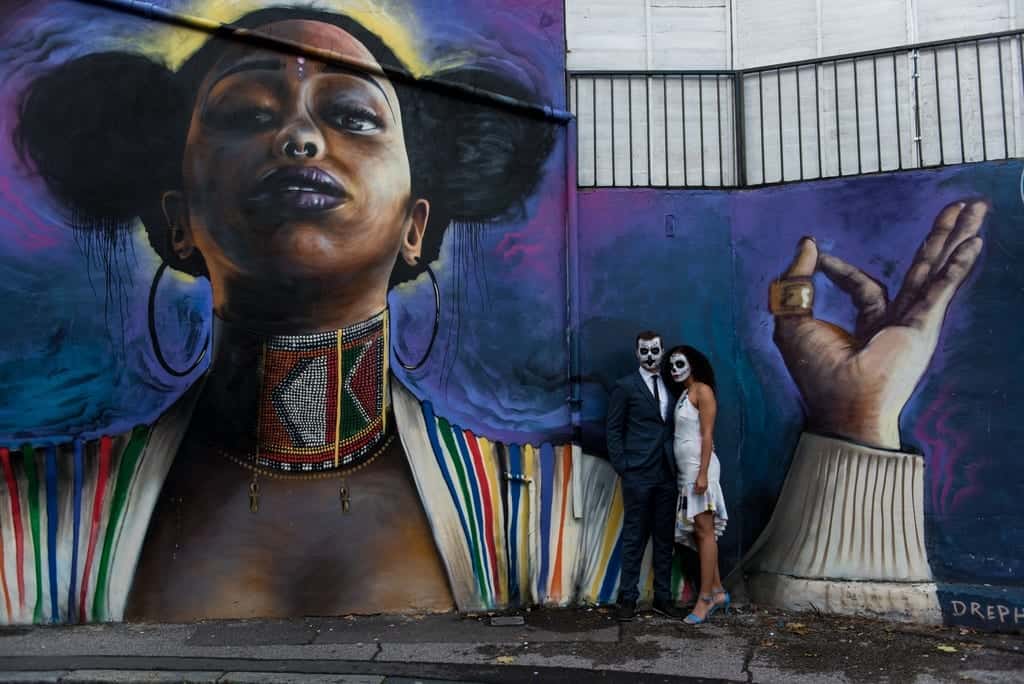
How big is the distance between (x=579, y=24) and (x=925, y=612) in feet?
15.0

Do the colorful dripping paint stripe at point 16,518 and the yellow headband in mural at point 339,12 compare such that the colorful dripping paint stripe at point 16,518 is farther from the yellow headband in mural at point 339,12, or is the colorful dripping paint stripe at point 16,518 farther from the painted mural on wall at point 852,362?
the painted mural on wall at point 852,362

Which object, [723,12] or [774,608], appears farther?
[723,12]

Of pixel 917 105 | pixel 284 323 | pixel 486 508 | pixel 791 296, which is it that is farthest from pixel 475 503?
pixel 917 105

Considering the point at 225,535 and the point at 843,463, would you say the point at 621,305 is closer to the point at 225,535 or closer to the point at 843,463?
the point at 843,463

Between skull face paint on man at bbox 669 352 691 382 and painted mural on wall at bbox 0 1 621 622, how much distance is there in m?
0.77

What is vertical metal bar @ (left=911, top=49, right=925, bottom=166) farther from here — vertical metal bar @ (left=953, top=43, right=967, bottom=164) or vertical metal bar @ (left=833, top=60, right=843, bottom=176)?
vertical metal bar @ (left=833, top=60, right=843, bottom=176)

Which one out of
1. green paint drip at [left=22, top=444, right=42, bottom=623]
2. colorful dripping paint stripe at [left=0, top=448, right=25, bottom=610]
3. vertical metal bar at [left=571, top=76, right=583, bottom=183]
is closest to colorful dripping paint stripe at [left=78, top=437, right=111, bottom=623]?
green paint drip at [left=22, top=444, right=42, bottom=623]

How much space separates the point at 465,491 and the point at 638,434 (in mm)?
1224

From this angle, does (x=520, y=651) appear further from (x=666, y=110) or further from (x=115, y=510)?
(x=666, y=110)

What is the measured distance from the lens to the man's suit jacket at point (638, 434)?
637 cm

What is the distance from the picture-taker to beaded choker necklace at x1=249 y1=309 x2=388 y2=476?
21.0ft

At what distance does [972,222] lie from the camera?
6.11 meters

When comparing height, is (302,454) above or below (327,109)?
below

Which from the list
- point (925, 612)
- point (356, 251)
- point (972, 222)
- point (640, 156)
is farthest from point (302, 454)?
point (972, 222)
